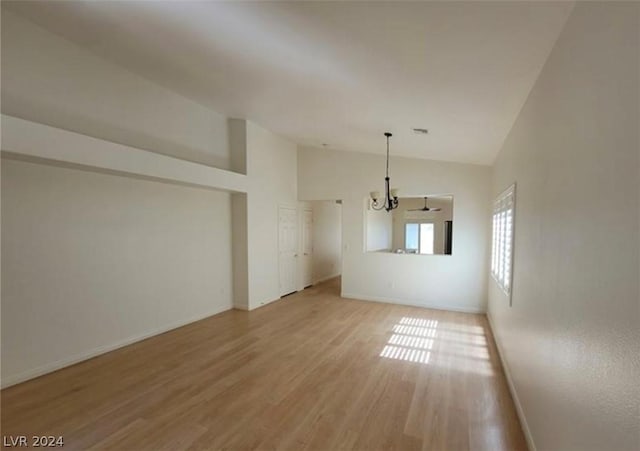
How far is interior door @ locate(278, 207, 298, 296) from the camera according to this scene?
22.1 feet

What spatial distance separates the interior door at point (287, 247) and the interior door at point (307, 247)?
38cm

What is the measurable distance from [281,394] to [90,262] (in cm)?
276

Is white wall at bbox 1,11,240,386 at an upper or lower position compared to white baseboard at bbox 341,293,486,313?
upper

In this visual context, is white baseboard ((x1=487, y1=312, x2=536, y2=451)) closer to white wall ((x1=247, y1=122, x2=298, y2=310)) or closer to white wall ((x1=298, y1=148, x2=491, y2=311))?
white wall ((x1=298, y1=148, x2=491, y2=311))

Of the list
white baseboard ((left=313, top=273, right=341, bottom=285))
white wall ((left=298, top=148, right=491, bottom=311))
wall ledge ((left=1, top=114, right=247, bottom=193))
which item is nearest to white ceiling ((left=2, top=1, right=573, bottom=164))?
wall ledge ((left=1, top=114, right=247, bottom=193))

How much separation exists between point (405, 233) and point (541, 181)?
8.48 metres

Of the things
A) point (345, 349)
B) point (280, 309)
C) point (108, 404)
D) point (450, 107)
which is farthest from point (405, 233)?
point (108, 404)

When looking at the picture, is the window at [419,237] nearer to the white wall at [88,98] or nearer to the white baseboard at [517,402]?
the white baseboard at [517,402]

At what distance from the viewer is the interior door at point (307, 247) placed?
765 cm

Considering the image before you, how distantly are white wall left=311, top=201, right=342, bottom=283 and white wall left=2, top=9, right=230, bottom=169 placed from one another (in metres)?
3.92

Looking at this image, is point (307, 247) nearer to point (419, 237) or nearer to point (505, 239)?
point (419, 237)

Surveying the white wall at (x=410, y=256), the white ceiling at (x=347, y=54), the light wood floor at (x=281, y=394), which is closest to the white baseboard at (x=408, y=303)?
the white wall at (x=410, y=256)

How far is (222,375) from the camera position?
3.32 metres

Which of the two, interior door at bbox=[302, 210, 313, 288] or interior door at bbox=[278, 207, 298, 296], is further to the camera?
interior door at bbox=[302, 210, 313, 288]
